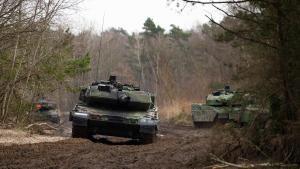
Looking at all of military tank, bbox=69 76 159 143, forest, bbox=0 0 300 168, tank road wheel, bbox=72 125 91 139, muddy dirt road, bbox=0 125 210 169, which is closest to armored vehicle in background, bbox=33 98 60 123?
forest, bbox=0 0 300 168

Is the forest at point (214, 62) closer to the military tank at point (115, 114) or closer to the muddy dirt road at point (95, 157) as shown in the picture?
the muddy dirt road at point (95, 157)

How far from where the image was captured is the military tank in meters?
14.5

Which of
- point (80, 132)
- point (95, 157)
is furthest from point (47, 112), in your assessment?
point (95, 157)

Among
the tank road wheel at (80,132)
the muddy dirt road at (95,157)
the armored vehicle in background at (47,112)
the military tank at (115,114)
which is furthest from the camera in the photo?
the armored vehicle in background at (47,112)

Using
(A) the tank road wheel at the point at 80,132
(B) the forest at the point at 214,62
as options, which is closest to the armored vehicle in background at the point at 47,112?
(B) the forest at the point at 214,62

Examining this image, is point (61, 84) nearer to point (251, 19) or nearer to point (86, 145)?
point (86, 145)

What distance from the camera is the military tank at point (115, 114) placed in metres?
14.5

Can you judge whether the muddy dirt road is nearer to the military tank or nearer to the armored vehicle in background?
the military tank

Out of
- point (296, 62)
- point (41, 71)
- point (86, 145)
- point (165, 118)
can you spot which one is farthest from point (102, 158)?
point (165, 118)

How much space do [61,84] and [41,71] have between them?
1.54 meters

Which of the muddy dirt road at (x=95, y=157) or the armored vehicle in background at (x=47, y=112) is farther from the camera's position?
the armored vehicle in background at (x=47, y=112)

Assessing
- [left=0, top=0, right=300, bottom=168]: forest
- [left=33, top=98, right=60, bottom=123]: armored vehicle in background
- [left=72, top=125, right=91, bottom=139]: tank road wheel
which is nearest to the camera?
[left=0, top=0, right=300, bottom=168]: forest

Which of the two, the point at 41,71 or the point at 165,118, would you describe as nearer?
the point at 41,71

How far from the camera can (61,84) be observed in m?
23.2
